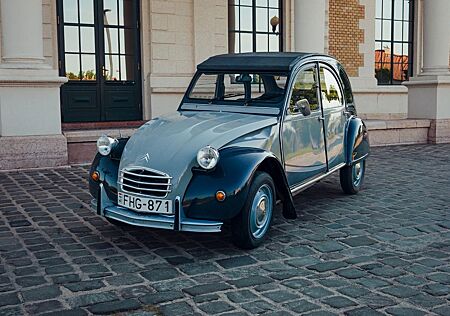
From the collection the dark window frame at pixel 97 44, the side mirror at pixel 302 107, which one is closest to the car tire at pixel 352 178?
the side mirror at pixel 302 107

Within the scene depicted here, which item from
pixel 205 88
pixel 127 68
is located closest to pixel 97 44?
pixel 127 68

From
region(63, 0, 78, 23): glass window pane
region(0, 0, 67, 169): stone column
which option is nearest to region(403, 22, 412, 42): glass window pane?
region(63, 0, 78, 23): glass window pane

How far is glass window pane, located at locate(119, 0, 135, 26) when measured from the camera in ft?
39.4

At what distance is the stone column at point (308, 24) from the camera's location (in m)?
11.9

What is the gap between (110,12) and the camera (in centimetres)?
1187

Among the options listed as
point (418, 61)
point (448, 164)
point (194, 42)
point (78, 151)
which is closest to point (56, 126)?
point (78, 151)

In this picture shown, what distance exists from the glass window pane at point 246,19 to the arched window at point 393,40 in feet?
14.9

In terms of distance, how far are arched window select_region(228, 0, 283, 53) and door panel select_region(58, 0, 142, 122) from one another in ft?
8.51

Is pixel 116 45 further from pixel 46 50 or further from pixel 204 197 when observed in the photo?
pixel 204 197

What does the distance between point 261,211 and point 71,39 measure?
7.83 metres

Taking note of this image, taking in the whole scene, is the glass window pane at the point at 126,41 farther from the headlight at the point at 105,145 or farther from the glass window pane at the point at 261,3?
the headlight at the point at 105,145

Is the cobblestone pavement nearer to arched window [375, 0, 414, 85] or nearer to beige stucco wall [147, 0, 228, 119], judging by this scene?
beige stucco wall [147, 0, 228, 119]

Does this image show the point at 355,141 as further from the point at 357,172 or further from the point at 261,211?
the point at 261,211

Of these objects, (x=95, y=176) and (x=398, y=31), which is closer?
(x=95, y=176)
